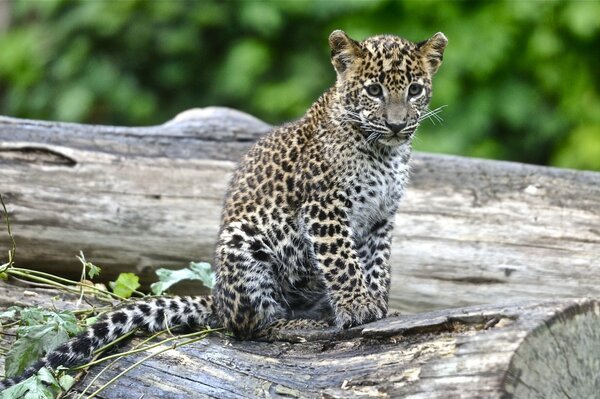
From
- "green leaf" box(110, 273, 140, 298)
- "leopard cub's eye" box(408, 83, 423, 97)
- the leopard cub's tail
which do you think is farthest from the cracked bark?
"leopard cub's eye" box(408, 83, 423, 97)

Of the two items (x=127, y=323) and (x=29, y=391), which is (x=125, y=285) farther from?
(x=29, y=391)

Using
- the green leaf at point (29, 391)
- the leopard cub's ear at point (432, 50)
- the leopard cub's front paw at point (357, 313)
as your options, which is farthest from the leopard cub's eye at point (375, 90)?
the green leaf at point (29, 391)

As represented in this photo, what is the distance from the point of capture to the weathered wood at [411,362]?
16.7 feet

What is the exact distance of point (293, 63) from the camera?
50.8 feet

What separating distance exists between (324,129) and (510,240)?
2109 mm

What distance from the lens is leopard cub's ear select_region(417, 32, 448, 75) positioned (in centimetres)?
690

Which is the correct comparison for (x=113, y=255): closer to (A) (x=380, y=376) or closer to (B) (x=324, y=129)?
(B) (x=324, y=129)

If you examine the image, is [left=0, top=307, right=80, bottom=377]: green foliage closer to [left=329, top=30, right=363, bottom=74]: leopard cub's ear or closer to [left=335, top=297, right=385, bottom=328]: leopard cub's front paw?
[left=335, top=297, right=385, bottom=328]: leopard cub's front paw

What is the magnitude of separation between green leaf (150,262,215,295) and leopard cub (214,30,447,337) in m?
0.49

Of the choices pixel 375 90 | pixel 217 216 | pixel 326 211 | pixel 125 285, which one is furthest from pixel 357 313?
pixel 217 216

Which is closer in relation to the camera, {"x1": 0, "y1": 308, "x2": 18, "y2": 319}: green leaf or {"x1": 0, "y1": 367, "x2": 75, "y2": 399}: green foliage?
{"x1": 0, "y1": 367, "x2": 75, "y2": 399}: green foliage

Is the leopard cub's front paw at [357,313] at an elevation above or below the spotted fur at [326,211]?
below

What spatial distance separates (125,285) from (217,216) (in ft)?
4.58

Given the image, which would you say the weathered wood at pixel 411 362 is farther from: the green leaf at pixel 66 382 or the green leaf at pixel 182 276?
the green leaf at pixel 182 276
